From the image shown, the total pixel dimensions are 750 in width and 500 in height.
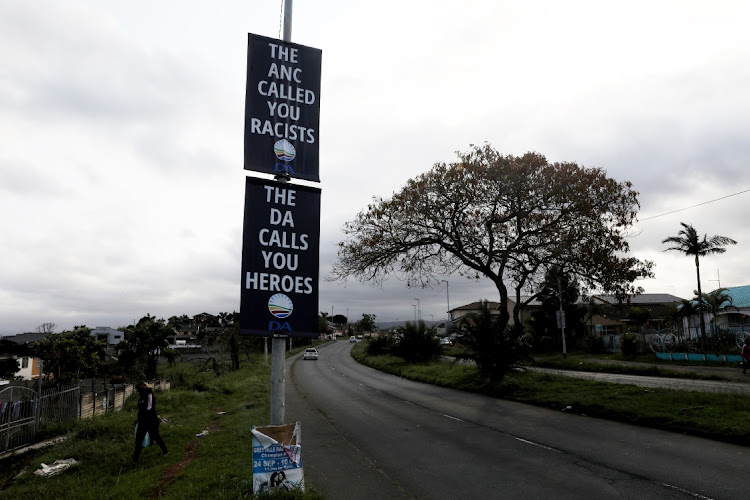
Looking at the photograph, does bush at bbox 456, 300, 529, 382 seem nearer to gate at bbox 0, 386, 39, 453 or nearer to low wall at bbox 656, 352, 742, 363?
low wall at bbox 656, 352, 742, 363

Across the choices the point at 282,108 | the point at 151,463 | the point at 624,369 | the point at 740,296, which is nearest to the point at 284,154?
the point at 282,108

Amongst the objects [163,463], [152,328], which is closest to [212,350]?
[152,328]

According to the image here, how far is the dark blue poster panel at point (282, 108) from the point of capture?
6703 mm

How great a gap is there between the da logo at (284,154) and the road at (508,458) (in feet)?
16.2

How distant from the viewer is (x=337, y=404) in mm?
19031

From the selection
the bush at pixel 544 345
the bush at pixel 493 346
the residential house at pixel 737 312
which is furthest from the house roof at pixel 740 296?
the bush at pixel 493 346

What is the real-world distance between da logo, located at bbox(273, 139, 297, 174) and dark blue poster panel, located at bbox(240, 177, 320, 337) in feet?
0.70

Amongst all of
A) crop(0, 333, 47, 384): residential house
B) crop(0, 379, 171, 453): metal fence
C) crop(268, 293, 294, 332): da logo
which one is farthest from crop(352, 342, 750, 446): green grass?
crop(0, 333, 47, 384): residential house

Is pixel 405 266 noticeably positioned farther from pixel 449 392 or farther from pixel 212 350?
pixel 212 350

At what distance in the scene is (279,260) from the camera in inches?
259

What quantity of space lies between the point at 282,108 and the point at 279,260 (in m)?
2.18

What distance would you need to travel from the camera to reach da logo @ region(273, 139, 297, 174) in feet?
22.1

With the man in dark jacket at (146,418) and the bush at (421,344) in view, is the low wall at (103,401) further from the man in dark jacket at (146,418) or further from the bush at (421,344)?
the bush at (421,344)

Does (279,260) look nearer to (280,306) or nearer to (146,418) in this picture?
(280,306)
